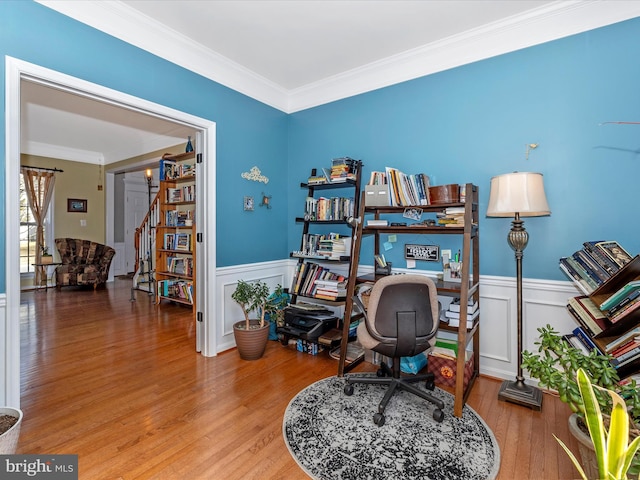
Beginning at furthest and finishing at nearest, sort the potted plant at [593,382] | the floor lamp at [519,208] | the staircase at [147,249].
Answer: the staircase at [147,249]
the floor lamp at [519,208]
the potted plant at [593,382]

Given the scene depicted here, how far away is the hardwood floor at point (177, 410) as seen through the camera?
168cm

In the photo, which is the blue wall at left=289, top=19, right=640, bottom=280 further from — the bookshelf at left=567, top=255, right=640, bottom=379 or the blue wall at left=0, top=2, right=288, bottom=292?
the blue wall at left=0, top=2, right=288, bottom=292

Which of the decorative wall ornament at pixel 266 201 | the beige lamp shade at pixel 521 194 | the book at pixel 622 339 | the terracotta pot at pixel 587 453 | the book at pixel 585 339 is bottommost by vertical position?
the terracotta pot at pixel 587 453

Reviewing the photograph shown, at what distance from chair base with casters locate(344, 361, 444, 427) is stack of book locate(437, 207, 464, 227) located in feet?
3.61

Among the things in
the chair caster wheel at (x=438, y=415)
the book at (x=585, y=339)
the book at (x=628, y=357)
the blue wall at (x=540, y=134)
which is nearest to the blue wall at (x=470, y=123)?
the blue wall at (x=540, y=134)

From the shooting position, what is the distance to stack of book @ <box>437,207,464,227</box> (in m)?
2.46

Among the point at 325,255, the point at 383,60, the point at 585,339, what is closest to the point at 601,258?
the point at 585,339

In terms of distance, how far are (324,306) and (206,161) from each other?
6.27 feet

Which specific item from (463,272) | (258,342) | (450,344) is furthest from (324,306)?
(463,272)

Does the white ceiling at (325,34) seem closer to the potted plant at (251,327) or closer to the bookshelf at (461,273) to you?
the bookshelf at (461,273)

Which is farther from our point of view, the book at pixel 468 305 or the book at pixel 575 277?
the book at pixel 468 305

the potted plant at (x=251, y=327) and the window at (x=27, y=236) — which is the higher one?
the window at (x=27, y=236)

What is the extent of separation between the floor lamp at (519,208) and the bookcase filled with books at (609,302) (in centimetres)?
31

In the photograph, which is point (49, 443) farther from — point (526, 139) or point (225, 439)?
point (526, 139)
